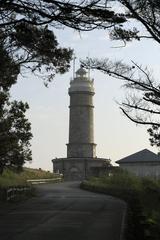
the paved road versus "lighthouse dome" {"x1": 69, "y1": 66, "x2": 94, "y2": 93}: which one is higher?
"lighthouse dome" {"x1": 69, "y1": 66, "x2": 94, "y2": 93}

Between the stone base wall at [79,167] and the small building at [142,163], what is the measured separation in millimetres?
6844

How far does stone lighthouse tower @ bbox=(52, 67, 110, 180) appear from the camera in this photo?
4112 inches

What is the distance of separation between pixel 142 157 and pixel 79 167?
576 inches

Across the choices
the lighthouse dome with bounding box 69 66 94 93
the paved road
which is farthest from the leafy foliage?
the lighthouse dome with bounding box 69 66 94 93

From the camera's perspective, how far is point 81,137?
10412 centimetres

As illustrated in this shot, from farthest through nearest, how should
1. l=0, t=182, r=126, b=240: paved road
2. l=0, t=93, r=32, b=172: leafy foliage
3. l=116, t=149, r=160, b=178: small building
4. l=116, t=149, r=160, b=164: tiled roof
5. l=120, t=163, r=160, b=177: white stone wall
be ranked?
l=116, t=149, r=160, b=164: tiled roof → l=116, t=149, r=160, b=178: small building → l=120, t=163, r=160, b=177: white stone wall → l=0, t=93, r=32, b=172: leafy foliage → l=0, t=182, r=126, b=240: paved road

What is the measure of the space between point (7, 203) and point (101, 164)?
68.2 meters

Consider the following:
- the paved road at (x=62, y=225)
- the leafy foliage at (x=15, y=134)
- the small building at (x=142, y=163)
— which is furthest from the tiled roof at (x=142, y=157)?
the paved road at (x=62, y=225)

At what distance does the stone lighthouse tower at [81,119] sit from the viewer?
10456 cm

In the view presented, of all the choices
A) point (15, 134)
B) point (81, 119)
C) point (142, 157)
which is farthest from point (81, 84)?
point (15, 134)

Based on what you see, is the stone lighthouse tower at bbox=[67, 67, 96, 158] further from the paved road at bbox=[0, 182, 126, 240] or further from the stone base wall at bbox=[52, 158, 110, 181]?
the paved road at bbox=[0, 182, 126, 240]

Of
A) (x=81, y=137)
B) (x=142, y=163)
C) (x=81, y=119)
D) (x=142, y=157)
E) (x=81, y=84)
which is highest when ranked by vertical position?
(x=81, y=84)

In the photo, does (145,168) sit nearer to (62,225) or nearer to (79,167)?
(79,167)

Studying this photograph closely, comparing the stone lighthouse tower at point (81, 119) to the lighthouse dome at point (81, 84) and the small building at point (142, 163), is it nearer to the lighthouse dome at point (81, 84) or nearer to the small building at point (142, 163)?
the lighthouse dome at point (81, 84)
